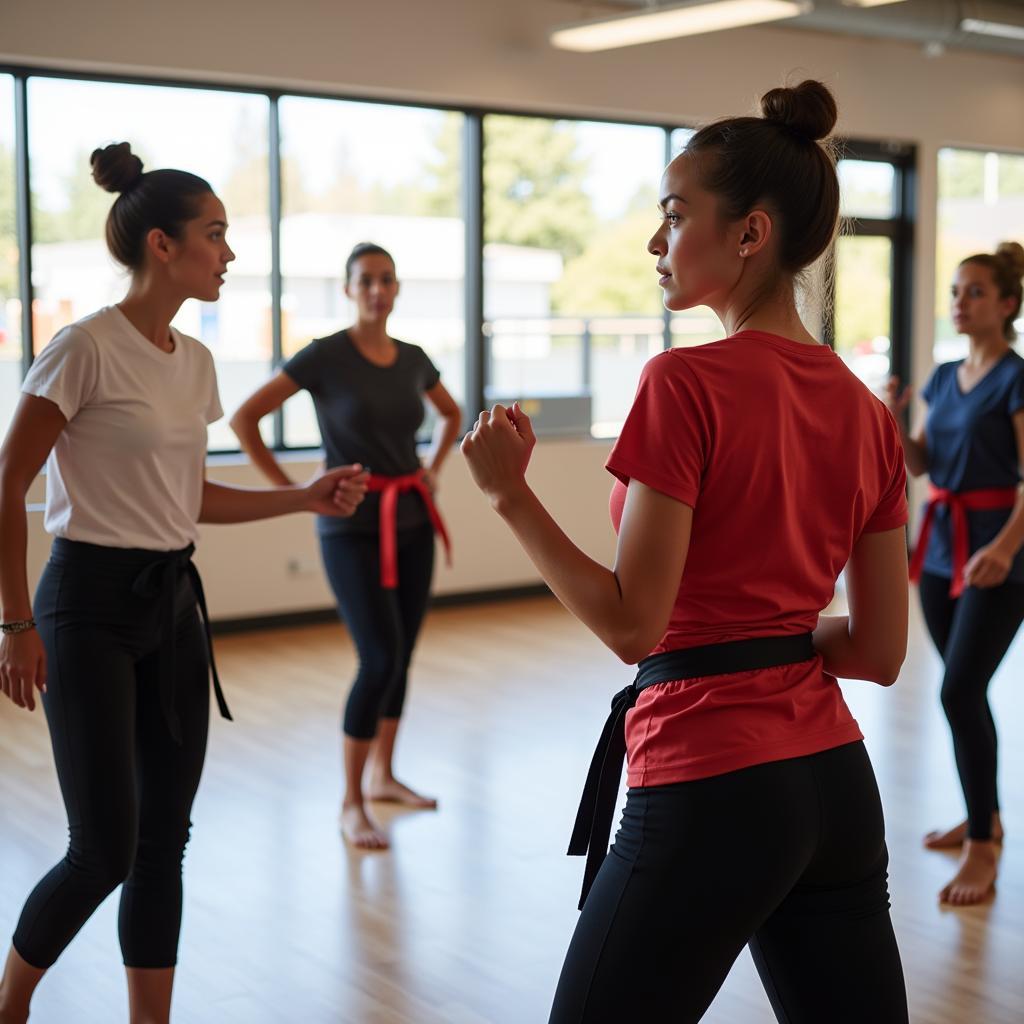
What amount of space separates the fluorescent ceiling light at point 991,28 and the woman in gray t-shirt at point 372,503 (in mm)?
4950

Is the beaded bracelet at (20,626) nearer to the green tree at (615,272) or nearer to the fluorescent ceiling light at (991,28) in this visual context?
the green tree at (615,272)

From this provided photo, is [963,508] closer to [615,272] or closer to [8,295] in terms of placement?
[8,295]

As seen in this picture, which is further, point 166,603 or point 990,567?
point 990,567

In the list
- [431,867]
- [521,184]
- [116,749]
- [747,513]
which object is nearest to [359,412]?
[431,867]

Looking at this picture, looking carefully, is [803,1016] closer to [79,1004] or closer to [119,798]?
[119,798]

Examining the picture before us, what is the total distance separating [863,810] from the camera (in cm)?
145

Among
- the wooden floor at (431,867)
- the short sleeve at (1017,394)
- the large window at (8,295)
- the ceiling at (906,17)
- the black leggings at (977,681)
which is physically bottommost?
the wooden floor at (431,867)

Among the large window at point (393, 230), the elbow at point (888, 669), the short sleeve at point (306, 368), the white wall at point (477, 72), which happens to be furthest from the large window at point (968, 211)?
the elbow at point (888, 669)

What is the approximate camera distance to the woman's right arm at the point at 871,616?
1.55 metres

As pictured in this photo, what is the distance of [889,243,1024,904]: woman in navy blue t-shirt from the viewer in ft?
11.3

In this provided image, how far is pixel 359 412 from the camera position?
394 centimetres

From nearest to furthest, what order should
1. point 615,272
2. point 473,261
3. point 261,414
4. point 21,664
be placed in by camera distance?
point 21,664
point 261,414
point 473,261
point 615,272

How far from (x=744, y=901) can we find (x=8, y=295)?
17.8 ft

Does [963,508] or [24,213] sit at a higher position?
[24,213]
